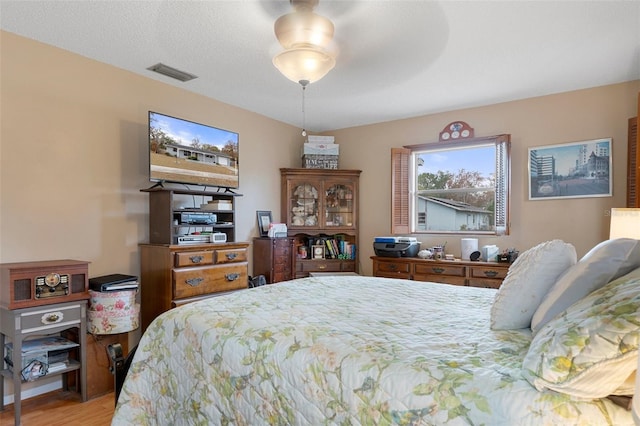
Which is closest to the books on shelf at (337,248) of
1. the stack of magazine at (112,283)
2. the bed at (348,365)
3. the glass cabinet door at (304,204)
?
the glass cabinet door at (304,204)

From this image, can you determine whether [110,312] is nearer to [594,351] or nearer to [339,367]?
[339,367]

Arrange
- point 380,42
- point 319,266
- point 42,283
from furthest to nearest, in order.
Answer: point 319,266 < point 380,42 < point 42,283

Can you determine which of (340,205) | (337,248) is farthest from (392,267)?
(340,205)

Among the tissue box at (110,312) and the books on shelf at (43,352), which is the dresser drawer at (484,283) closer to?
the tissue box at (110,312)

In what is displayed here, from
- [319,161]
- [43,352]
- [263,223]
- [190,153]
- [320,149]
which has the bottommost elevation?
[43,352]

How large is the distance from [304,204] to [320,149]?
0.76 meters

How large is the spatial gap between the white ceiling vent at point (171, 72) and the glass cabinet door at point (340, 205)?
2.19 metres

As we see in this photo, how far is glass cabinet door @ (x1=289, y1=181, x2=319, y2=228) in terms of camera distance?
15.4 ft

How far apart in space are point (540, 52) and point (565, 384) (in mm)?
2655

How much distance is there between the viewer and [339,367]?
1173 millimetres

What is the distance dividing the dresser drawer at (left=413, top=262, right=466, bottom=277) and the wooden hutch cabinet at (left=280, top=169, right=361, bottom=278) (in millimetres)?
1017

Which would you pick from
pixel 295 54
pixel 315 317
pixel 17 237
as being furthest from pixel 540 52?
pixel 17 237

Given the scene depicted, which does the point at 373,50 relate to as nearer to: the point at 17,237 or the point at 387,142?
the point at 387,142

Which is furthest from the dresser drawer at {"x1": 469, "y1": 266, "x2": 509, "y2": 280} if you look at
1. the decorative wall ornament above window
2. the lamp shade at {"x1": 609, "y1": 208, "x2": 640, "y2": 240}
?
the decorative wall ornament above window
